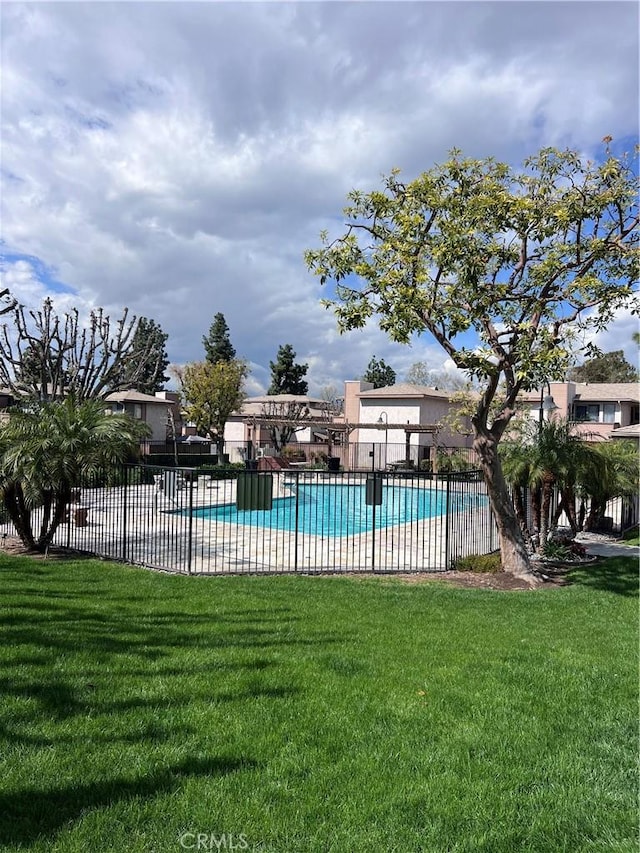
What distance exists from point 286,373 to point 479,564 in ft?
187

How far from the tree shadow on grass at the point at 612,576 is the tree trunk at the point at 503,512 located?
3.08 feet

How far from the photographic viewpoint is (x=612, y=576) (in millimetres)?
→ 10797

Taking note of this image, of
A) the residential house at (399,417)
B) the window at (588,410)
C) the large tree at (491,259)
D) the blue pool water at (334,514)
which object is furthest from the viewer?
the window at (588,410)

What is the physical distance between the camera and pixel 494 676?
4871 millimetres

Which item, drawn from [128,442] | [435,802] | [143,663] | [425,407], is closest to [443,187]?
[128,442]

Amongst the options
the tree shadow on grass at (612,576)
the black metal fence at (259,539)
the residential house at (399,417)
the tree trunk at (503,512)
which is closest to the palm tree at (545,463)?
the black metal fence at (259,539)

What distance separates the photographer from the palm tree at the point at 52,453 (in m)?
10.6

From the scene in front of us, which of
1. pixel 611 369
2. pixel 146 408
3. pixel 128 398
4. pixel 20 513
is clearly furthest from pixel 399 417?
pixel 611 369

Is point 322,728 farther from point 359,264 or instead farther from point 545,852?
point 359,264

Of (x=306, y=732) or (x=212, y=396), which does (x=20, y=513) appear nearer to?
(x=306, y=732)

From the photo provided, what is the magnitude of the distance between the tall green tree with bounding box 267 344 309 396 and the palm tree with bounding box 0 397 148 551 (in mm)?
55756

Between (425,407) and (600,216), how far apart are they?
30.5m

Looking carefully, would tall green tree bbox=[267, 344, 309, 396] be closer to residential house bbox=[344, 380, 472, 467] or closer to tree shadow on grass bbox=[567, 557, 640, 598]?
residential house bbox=[344, 380, 472, 467]

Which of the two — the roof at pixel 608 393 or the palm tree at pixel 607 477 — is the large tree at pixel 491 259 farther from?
the roof at pixel 608 393
